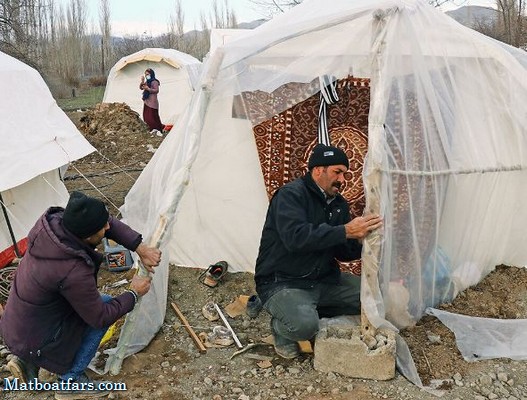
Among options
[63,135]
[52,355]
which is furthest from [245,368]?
[63,135]

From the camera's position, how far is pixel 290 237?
3182 millimetres

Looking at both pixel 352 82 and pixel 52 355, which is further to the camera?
pixel 352 82

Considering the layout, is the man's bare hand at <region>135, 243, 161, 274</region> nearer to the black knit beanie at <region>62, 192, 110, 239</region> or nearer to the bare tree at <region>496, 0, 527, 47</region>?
the black knit beanie at <region>62, 192, 110, 239</region>

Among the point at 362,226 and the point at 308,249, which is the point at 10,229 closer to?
the point at 308,249

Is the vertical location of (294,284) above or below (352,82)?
below

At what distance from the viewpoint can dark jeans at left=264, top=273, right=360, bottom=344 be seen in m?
3.28

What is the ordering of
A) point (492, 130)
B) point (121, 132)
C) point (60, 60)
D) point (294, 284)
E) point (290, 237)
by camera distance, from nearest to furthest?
point (290, 237)
point (294, 284)
point (492, 130)
point (121, 132)
point (60, 60)

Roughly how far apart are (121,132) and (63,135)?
7.00m

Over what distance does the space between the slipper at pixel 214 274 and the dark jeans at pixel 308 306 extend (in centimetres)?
106

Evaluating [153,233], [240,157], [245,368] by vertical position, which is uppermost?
[240,157]

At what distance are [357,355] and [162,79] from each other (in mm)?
12986

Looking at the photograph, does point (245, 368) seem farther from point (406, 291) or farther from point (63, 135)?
point (63, 135)

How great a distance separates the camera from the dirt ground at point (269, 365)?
3.08 metres

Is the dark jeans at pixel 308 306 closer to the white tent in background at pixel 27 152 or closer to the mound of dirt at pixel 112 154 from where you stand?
the white tent in background at pixel 27 152
